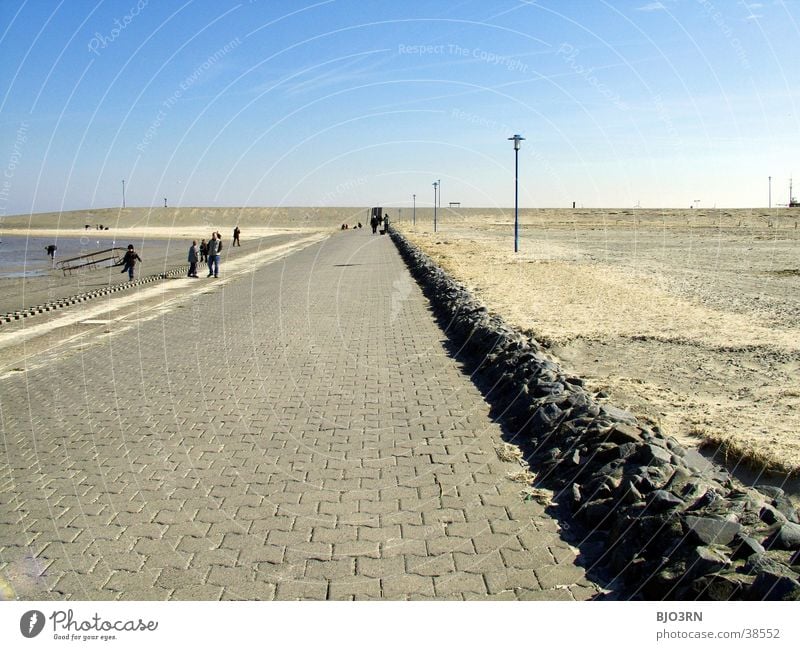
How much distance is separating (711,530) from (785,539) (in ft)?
1.25

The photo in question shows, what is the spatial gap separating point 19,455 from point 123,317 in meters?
10.7

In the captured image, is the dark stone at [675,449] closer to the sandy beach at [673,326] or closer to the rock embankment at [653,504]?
the rock embankment at [653,504]

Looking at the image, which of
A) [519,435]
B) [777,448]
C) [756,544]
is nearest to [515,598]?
[756,544]

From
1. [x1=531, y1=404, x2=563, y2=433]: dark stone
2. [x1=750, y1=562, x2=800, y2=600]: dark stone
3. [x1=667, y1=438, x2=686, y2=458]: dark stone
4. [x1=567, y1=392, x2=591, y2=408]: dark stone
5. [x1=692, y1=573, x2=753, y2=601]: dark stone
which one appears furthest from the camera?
[x1=567, y1=392, x2=591, y2=408]: dark stone

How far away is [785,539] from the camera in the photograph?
4.06 metres

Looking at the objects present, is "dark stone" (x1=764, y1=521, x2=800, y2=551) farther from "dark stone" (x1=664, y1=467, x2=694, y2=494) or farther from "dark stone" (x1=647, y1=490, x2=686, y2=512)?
"dark stone" (x1=664, y1=467, x2=694, y2=494)

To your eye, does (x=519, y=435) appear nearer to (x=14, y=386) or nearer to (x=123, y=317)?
(x=14, y=386)

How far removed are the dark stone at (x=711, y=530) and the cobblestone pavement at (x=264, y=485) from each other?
27.8 inches

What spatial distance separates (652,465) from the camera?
5.33 meters

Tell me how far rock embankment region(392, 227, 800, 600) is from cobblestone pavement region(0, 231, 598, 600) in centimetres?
35

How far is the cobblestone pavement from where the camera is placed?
14.2ft

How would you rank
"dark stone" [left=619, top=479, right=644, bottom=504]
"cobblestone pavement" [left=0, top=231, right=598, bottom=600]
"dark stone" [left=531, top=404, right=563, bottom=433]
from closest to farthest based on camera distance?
"cobblestone pavement" [left=0, top=231, right=598, bottom=600] < "dark stone" [left=619, top=479, right=644, bottom=504] < "dark stone" [left=531, top=404, right=563, bottom=433]

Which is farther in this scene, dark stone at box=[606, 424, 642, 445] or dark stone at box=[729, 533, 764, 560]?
dark stone at box=[606, 424, 642, 445]

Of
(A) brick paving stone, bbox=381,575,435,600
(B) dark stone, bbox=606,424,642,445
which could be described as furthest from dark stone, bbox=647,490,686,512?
(A) brick paving stone, bbox=381,575,435,600
